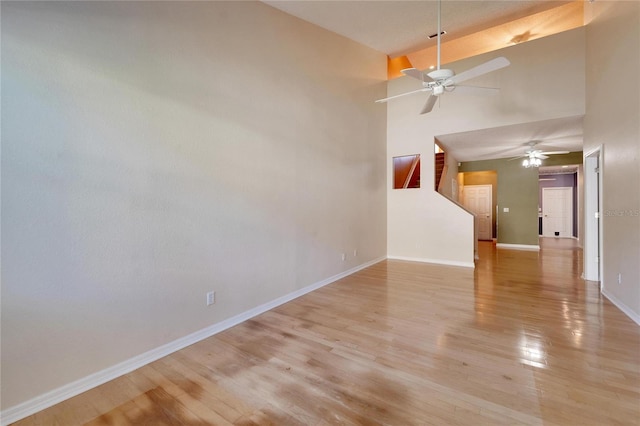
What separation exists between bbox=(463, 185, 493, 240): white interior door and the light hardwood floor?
6.04 meters

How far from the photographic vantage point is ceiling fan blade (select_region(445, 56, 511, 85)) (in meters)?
2.79

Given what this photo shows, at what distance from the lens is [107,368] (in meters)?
2.09

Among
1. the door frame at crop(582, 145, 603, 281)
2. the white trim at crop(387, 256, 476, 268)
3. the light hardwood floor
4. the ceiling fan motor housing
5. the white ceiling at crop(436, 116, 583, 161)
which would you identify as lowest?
the light hardwood floor

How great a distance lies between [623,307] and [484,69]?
3288 millimetres

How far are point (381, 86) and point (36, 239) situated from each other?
245 inches

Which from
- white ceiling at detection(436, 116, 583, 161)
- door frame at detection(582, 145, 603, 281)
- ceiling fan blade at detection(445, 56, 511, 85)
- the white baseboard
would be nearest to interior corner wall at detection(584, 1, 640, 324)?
door frame at detection(582, 145, 603, 281)

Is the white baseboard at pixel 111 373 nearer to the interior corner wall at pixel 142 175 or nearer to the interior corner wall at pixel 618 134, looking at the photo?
the interior corner wall at pixel 142 175

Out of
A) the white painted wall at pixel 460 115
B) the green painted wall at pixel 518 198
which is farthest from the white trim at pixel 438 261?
the green painted wall at pixel 518 198

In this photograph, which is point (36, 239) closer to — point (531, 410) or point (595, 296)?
point (531, 410)

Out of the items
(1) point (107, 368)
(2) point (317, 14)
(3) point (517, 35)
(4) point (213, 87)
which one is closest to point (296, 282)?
(1) point (107, 368)

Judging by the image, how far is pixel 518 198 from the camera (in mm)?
8133

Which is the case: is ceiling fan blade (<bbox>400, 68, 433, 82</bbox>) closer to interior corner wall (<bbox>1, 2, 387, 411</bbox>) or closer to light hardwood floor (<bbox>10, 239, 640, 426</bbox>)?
interior corner wall (<bbox>1, 2, 387, 411</bbox>)

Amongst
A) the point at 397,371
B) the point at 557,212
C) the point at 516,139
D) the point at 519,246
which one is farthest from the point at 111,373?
the point at 557,212

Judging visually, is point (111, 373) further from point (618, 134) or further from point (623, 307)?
point (618, 134)
